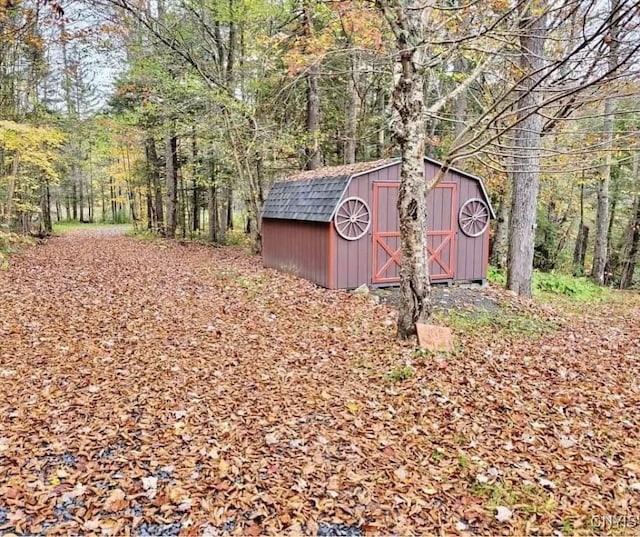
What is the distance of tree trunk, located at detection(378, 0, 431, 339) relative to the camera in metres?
4.80

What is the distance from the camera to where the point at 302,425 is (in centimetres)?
347

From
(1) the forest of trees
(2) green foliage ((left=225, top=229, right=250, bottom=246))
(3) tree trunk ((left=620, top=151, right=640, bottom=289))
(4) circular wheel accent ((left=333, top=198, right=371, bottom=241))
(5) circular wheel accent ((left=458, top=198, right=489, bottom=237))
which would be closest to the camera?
(4) circular wheel accent ((left=333, top=198, right=371, bottom=241))

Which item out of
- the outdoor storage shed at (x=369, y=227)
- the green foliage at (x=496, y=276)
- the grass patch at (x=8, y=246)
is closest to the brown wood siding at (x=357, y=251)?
the outdoor storage shed at (x=369, y=227)

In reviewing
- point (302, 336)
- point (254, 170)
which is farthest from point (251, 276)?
point (254, 170)

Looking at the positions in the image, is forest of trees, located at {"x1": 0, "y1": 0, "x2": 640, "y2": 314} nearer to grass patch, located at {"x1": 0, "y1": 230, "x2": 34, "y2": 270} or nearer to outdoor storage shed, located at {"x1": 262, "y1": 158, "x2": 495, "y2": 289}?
grass patch, located at {"x1": 0, "y1": 230, "x2": 34, "y2": 270}

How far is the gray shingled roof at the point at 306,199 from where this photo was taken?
338 inches

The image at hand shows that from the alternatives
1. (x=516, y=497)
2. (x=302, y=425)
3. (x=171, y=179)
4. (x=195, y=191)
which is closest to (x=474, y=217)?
(x=302, y=425)

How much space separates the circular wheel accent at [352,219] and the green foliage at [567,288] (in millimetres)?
4964

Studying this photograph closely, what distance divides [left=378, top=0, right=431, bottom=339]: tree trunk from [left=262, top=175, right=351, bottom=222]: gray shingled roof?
3.41 metres

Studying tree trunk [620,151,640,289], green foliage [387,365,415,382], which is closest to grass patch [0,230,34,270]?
green foliage [387,365,415,382]

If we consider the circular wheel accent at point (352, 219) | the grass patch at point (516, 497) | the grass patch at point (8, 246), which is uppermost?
the circular wheel accent at point (352, 219)

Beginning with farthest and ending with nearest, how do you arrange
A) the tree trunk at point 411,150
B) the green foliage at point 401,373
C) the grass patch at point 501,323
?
the grass patch at point 501,323 < the tree trunk at point 411,150 < the green foliage at point 401,373

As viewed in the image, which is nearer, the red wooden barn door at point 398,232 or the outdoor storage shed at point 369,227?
the outdoor storage shed at point 369,227

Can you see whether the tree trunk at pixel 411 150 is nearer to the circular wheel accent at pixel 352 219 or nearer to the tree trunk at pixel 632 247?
the circular wheel accent at pixel 352 219
